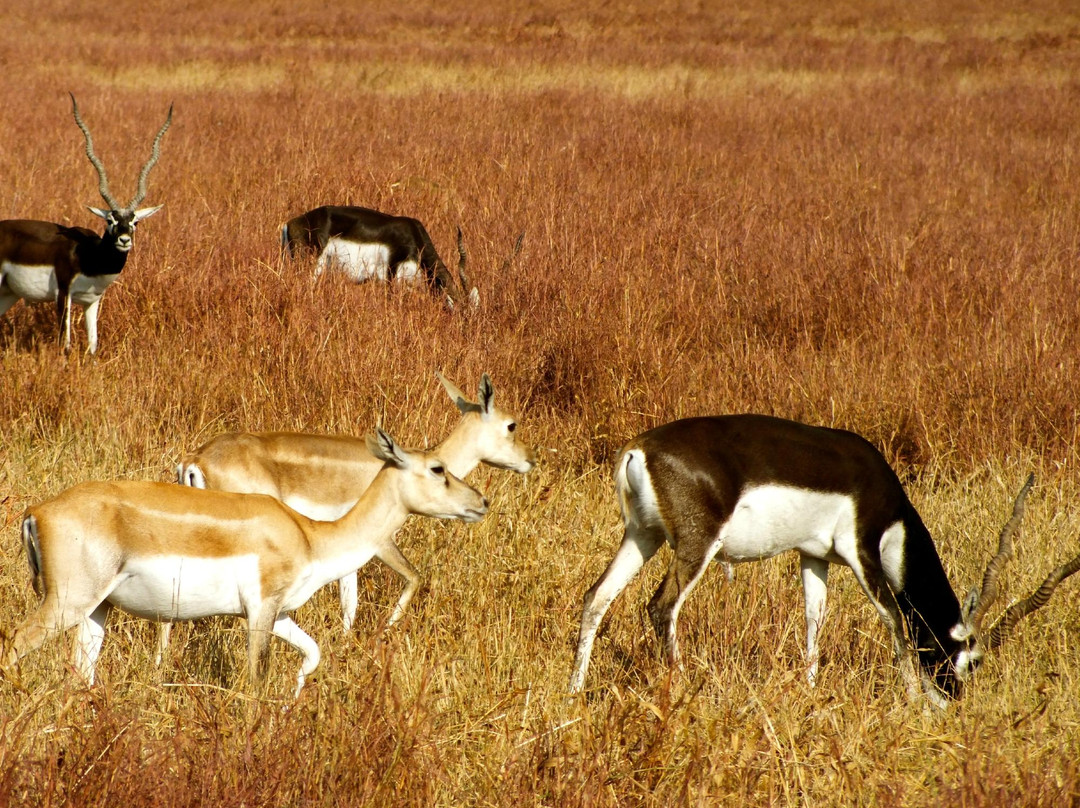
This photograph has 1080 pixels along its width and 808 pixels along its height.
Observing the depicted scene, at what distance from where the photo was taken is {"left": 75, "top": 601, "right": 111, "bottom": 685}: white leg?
12.1 ft

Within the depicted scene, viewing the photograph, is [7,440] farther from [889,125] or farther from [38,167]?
[889,125]

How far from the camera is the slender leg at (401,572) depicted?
442 centimetres

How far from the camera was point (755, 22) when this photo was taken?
103ft

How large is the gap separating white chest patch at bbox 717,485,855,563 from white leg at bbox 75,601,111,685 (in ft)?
6.85

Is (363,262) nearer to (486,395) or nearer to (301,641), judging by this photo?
(486,395)

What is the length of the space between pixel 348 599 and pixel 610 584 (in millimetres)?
1073

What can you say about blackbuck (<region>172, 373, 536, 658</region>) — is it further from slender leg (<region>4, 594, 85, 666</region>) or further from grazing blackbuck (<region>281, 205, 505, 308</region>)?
grazing blackbuck (<region>281, 205, 505, 308</region>)

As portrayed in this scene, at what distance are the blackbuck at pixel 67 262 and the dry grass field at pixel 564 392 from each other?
349mm

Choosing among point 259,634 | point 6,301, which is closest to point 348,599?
point 259,634

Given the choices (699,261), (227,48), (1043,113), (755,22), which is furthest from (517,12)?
(699,261)

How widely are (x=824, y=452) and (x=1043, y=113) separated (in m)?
15.2

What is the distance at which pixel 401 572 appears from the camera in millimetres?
4504

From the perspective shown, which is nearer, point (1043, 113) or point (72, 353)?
point (72, 353)

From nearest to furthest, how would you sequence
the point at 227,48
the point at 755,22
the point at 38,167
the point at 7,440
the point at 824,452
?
the point at 824,452, the point at 7,440, the point at 38,167, the point at 227,48, the point at 755,22
